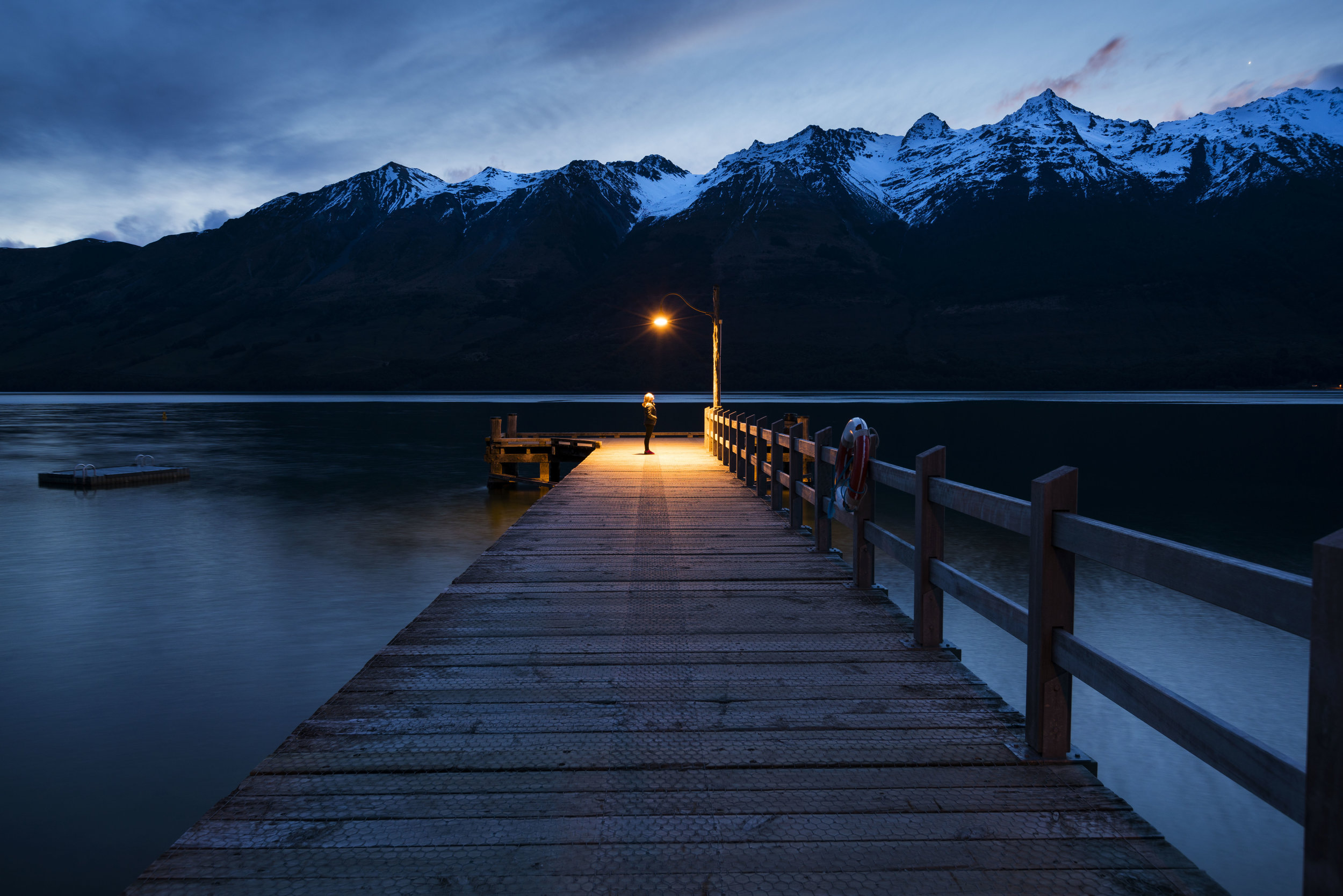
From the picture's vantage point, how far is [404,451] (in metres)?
50.0

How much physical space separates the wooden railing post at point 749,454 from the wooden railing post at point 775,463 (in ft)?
8.75

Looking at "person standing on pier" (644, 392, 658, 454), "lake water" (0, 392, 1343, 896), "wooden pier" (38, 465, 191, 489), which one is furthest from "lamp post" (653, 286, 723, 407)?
"wooden pier" (38, 465, 191, 489)

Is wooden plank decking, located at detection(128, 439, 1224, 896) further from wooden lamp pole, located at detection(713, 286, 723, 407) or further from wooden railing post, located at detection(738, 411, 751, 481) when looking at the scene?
wooden lamp pole, located at detection(713, 286, 723, 407)

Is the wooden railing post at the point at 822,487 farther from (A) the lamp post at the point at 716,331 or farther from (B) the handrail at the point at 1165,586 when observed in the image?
(A) the lamp post at the point at 716,331

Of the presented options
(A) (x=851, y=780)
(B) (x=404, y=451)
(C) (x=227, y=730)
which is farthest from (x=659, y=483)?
(B) (x=404, y=451)

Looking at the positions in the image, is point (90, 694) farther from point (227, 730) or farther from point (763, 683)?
point (763, 683)

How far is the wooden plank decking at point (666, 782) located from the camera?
9.80 feet

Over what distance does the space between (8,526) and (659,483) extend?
18478mm

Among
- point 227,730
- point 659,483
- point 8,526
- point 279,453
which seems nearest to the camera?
point 227,730

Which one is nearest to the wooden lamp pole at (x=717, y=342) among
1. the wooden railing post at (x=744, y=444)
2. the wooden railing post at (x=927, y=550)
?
the wooden railing post at (x=744, y=444)

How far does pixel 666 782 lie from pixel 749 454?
12.9 meters

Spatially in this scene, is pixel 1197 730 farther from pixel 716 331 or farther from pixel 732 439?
pixel 716 331

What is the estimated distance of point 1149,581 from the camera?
4.38 meters

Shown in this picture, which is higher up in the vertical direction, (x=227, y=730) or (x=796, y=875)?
(x=796, y=875)
